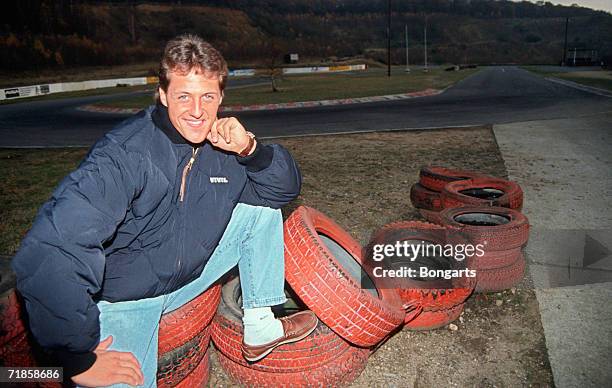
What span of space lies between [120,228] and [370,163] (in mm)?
7273

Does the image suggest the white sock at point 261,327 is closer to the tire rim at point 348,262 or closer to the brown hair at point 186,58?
the tire rim at point 348,262

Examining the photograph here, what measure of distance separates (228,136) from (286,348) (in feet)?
4.57

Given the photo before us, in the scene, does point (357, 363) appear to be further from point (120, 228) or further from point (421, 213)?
point (421, 213)

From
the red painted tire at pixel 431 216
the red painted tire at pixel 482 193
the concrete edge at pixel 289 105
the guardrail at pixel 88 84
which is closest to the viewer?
the red painted tire at pixel 431 216

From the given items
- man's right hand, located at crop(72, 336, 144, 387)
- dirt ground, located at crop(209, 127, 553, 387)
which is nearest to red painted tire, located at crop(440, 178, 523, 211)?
dirt ground, located at crop(209, 127, 553, 387)

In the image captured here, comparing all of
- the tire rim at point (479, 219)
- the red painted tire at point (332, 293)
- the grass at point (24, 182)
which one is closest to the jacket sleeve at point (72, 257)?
the red painted tire at point (332, 293)

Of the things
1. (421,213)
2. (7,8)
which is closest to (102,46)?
(7,8)

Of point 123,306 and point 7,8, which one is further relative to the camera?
point 7,8

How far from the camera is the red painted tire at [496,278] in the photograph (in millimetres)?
4000

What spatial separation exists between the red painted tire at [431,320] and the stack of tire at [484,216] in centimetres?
59

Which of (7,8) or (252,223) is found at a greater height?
(7,8)

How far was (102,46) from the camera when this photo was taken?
7044 cm

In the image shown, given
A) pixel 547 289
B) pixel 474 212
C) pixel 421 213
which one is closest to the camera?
pixel 547 289

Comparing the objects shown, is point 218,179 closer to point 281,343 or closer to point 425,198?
point 281,343
